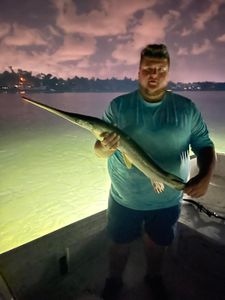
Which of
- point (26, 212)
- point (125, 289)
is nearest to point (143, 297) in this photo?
point (125, 289)

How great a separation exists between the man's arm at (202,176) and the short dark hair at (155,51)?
0.92m

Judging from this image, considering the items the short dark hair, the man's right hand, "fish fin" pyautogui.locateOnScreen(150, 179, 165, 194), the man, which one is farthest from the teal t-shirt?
the short dark hair

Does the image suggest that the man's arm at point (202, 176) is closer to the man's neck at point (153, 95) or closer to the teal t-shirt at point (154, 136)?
the teal t-shirt at point (154, 136)

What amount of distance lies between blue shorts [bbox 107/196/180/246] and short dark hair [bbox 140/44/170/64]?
1371 millimetres

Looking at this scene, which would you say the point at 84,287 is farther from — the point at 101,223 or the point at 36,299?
the point at 101,223

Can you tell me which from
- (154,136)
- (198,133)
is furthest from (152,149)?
(198,133)

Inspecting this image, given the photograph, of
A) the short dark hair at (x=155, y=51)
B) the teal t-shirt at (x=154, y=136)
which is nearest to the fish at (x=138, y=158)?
the teal t-shirt at (x=154, y=136)

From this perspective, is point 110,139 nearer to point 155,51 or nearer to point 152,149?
point 152,149

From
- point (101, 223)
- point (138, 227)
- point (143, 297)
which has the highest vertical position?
point (138, 227)

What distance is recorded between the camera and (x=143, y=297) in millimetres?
2934

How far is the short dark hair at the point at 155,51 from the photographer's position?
235cm

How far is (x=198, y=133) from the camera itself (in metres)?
2.54

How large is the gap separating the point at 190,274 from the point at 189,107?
201 centimetres

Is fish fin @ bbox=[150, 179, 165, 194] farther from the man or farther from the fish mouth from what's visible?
the fish mouth
